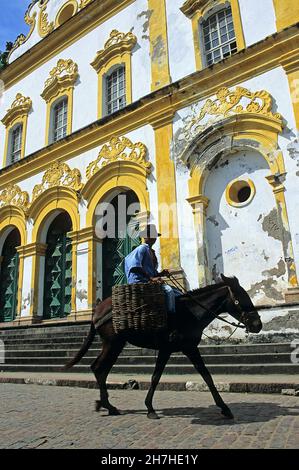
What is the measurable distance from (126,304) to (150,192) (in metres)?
7.13

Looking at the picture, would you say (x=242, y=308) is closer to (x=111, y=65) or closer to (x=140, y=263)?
(x=140, y=263)

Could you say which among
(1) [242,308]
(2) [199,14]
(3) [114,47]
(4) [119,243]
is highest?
(3) [114,47]

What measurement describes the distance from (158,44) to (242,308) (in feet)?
36.4

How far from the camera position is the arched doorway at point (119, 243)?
12.8 m

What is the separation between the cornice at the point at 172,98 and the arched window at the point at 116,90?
3.65 feet

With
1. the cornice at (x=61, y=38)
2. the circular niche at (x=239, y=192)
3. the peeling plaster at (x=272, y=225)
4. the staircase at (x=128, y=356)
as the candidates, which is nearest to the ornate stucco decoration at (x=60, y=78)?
the cornice at (x=61, y=38)

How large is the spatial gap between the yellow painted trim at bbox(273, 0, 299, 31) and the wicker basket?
895 centimetres

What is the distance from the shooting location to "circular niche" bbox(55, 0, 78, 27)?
57.5 ft

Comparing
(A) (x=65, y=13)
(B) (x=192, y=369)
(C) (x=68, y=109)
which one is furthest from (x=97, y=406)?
(A) (x=65, y=13)

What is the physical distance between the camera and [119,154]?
1296cm

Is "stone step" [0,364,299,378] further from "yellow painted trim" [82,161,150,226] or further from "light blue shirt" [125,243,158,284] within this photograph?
"yellow painted trim" [82,161,150,226]

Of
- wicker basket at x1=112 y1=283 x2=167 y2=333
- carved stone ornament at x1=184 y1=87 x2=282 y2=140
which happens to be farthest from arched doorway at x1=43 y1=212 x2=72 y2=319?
wicker basket at x1=112 y1=283 x2=167 y2=333

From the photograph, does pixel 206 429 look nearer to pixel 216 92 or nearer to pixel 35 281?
pixel 216 92
